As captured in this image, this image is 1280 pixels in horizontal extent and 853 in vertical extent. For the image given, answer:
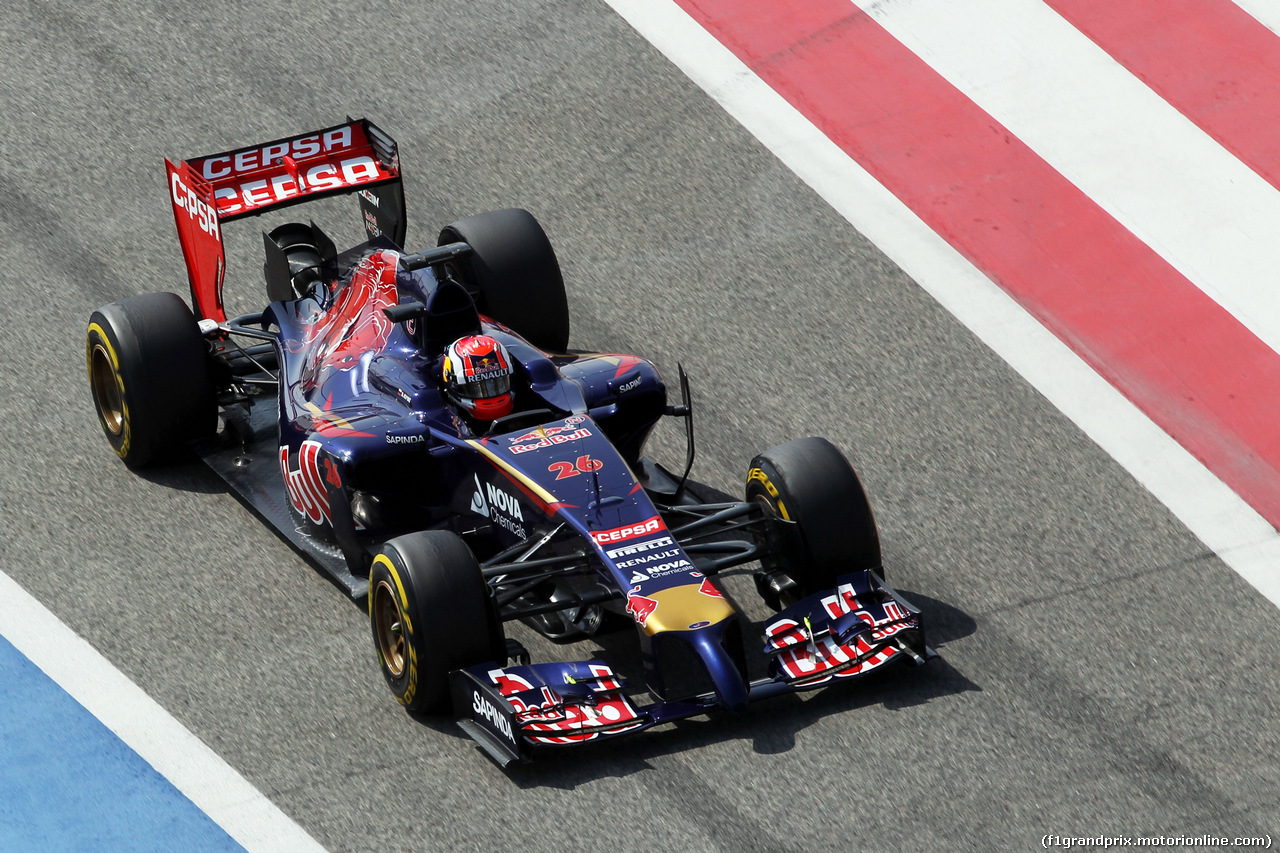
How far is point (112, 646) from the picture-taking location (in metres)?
9.23

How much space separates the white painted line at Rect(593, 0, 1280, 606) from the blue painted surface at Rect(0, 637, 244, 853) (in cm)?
605

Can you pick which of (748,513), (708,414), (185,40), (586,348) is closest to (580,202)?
(586,348)

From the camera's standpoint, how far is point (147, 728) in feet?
28.4

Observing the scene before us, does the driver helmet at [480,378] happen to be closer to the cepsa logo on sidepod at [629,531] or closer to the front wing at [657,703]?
the cepsa logo on sidepod at [629,531]

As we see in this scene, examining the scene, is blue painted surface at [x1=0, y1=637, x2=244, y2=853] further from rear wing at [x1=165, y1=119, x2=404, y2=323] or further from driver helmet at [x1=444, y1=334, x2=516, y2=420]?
rear wing at [x1=165, y1=119, x2=404, y2=323]

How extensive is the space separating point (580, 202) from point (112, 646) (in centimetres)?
559

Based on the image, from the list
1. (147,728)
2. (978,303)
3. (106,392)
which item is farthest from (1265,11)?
(147,728)

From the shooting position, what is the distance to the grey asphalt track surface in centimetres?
824

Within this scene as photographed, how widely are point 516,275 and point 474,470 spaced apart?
229cm

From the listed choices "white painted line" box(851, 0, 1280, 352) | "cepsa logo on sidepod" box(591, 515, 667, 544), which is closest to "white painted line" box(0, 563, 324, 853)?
"cepsa logo on sidepod" box(591, 515, 667, 544)

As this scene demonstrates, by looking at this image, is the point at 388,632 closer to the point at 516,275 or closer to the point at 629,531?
the point at 629,531

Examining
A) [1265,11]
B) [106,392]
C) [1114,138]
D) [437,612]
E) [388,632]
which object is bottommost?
[106,392]

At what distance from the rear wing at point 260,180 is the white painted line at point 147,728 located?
2347 mm

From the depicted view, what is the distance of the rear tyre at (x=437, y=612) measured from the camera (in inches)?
324
